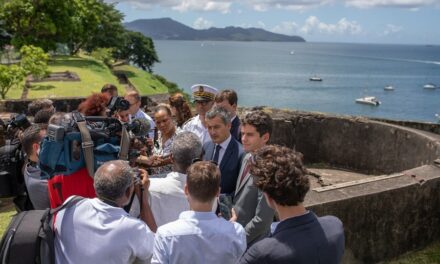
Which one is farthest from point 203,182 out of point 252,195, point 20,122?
point 20,122

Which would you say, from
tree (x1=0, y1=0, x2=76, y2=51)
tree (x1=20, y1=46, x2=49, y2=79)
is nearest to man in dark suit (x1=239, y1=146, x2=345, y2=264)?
tree (x1=20, y1=46, x2=49, y2=79)

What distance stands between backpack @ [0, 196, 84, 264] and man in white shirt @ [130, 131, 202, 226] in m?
0.76

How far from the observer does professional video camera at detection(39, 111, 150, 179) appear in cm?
319

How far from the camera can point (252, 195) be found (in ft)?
11.2

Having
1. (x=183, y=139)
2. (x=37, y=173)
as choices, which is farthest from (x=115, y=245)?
(x=37, y=173)

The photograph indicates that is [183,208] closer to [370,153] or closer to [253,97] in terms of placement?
[370,153]

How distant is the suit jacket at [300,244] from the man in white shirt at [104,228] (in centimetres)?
73

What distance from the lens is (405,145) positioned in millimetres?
8086

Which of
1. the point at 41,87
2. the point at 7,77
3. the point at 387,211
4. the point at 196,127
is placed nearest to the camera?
the point at 387,211

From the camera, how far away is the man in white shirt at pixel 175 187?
3.30 metres

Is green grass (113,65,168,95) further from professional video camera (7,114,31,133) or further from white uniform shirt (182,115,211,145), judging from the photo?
professional video camera (7,114,31,133)

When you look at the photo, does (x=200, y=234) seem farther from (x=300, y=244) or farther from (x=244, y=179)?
(x=244, y=179)

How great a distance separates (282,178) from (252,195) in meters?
0.90

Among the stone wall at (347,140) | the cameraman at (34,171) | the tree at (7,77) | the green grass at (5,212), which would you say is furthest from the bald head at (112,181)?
the tree at (7,77)
